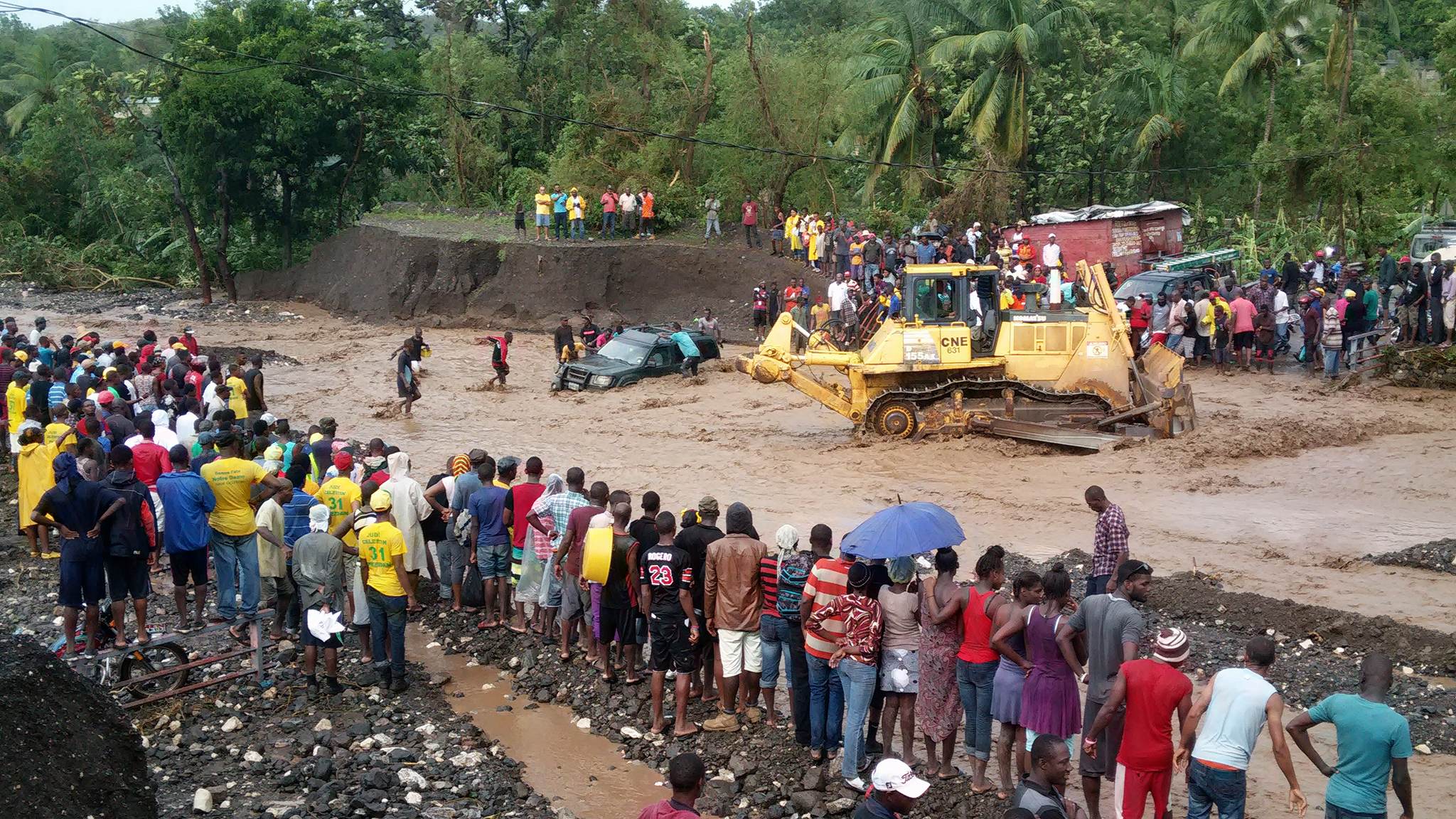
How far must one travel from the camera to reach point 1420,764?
8.64 metres

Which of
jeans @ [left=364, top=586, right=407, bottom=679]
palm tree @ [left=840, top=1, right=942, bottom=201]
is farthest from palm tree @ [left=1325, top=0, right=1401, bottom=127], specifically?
jeans @ [left=364, top=586, right=407, bottom=679]

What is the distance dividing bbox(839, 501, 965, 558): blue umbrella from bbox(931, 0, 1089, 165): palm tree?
86.1 ft

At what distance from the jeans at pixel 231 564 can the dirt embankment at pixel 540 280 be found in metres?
21.8

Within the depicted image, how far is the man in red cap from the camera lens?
6.93 metres

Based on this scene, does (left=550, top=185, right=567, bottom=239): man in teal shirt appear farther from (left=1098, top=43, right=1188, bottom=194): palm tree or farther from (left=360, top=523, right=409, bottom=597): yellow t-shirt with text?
(left=360, top=523, right=409, bottom=597): yellow t-shirt with text

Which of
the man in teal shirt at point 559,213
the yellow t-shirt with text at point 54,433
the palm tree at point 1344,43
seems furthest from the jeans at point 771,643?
the man in teal shirt at point 559,213

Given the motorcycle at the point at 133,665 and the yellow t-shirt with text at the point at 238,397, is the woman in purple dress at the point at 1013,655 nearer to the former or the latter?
the motorcycle at the point at 133,665

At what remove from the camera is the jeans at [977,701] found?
8086 mm

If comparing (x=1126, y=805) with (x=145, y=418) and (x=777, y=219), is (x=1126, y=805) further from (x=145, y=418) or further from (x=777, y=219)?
(x=777, y=219)

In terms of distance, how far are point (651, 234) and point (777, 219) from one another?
A: 3.71 meters

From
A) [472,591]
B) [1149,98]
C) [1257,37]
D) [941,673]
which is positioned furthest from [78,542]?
[1149,98]

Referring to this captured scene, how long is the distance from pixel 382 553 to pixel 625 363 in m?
15.8

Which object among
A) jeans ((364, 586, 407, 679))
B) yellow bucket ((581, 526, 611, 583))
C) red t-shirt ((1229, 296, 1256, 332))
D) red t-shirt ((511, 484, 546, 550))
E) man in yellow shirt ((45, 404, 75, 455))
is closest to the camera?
yellow bucket ((581, 526, 611, 583))

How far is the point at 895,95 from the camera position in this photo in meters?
34.9
